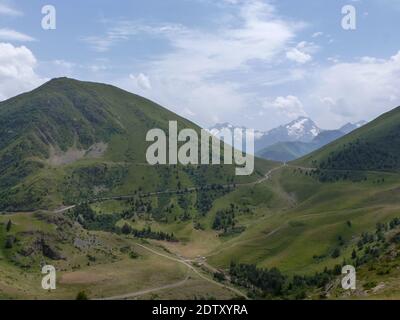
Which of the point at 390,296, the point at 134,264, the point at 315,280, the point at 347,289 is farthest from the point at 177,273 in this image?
the point at 390,296

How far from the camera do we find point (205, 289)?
17000cm

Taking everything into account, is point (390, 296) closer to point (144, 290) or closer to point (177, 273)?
point (144, 290)

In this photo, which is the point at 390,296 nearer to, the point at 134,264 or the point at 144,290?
the point at 144,290

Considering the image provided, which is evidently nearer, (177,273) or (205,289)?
(205,289)

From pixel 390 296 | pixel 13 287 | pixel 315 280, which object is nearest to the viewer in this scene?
pixel 390 296

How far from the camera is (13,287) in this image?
478 feet

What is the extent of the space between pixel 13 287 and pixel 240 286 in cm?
9251
